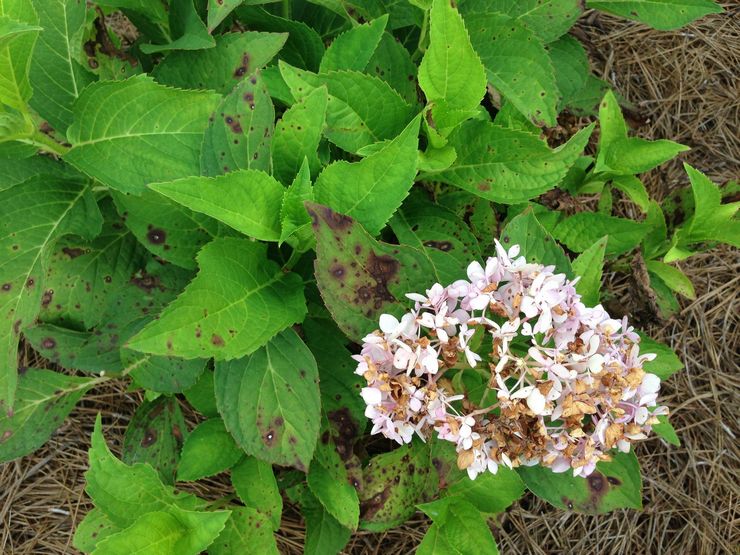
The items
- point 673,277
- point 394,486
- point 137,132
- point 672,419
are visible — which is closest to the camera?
point 137,132

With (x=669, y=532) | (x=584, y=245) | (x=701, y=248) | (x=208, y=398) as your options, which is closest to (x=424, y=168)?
(x=584, y=245)

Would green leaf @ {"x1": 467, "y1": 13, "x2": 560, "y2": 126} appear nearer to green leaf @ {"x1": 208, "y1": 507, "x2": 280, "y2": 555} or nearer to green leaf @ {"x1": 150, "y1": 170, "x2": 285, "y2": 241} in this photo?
green leaf @ {"x1": 150, "y1": 170, "x2": 285, "y2": 241}

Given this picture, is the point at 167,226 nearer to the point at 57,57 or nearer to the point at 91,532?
the point at 57,57

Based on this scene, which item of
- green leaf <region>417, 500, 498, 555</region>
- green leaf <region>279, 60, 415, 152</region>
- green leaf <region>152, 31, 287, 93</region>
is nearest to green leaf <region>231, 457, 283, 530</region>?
green leaf <region>417, 500, 498, 555</region>

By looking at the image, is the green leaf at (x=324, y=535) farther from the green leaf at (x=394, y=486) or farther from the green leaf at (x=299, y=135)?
the green leaf at (x=299, y=135)

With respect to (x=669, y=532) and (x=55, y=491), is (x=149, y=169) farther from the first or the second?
(x=669, y=532)

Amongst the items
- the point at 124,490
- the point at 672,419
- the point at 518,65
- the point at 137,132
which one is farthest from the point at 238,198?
the point at 672,419
